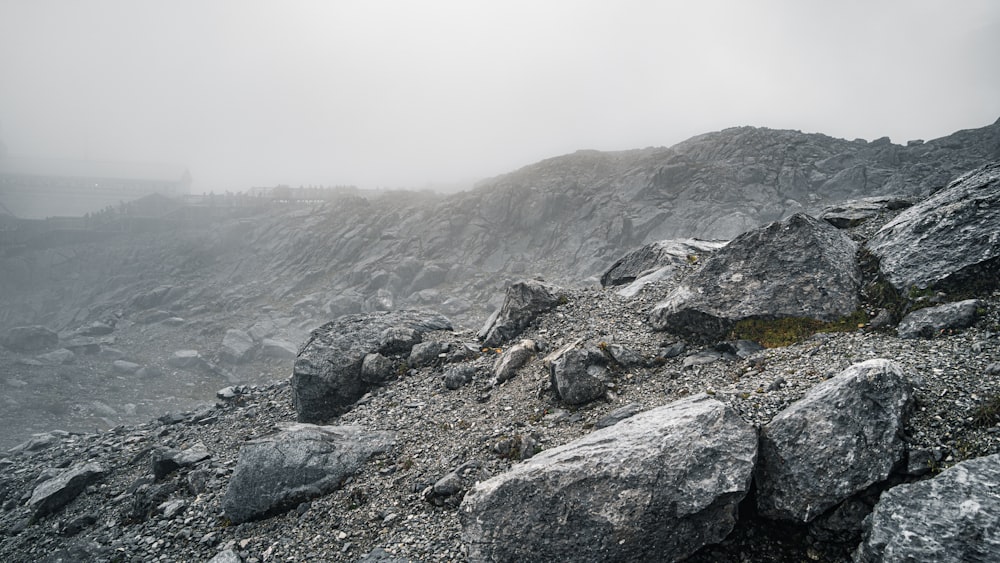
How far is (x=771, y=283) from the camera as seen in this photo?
13.8 meters

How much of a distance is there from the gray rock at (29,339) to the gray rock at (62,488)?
4872 centimetres

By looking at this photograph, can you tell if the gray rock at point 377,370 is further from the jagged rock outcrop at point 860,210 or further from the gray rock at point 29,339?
the gray rock at point 29,339

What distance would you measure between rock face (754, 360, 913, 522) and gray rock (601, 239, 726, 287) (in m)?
11.4

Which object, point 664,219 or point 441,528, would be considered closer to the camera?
point 441,528

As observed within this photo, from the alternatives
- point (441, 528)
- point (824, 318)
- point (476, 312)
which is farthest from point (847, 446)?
point (476, 312)

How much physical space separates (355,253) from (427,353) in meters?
59.4

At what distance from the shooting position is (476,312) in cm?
5334

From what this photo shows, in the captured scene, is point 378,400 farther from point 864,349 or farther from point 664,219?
point 664,219

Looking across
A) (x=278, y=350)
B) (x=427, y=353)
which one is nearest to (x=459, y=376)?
(x=427, y=353)

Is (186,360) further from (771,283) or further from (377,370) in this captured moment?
(771,283)

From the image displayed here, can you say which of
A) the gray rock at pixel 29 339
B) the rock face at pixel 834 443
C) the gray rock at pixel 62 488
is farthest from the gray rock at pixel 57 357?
the rock face at pixel 834 443

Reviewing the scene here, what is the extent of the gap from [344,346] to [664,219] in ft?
173

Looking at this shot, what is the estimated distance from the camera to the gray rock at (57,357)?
44.9 m

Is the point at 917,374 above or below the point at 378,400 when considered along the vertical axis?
above
